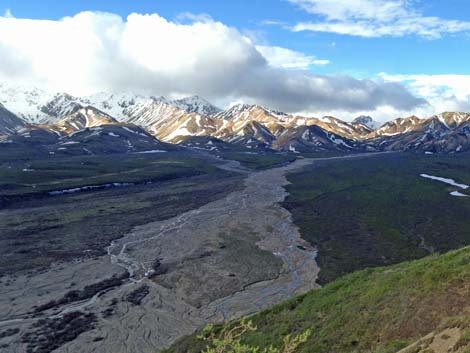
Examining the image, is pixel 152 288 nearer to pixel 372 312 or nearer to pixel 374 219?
pixel 372 312

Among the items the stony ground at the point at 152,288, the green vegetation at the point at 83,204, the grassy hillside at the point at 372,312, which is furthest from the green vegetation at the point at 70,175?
the grassy hillside at the point at 372,312

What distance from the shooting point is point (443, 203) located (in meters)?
108

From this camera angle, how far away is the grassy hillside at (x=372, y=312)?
24.0 m

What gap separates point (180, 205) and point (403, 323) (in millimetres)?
86435

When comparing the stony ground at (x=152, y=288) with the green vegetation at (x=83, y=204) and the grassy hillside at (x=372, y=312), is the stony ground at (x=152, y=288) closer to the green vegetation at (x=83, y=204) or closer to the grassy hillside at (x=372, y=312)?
the green vegetation at (x=83, y=204)

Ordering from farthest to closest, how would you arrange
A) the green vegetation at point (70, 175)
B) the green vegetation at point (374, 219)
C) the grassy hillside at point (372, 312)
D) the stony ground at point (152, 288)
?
the green vegetation at point (70, 175) < the green vegetation at point (374, 219) < the stony ground at point (152, 288) < the grassy hillside at point (372, 312)

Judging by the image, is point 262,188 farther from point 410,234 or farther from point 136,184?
point 410,234

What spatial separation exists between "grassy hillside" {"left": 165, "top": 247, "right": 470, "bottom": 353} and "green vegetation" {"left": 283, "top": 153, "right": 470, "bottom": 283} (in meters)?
21.0

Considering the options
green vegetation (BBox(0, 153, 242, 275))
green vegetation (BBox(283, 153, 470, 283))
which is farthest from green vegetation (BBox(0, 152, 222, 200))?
green vegetation (BBox(283, 153, 470, 283))

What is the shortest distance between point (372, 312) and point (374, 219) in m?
67.1

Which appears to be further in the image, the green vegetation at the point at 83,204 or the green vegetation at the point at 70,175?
the green vegetation at the point at 70,175

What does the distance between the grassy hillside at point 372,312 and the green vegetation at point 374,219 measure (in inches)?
825

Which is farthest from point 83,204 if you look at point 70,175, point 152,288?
point 152,288

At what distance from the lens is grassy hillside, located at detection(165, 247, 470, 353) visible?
24.0 metres
